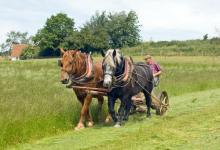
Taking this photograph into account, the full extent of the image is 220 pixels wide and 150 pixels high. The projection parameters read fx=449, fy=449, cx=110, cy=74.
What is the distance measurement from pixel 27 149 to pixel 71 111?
118 inches

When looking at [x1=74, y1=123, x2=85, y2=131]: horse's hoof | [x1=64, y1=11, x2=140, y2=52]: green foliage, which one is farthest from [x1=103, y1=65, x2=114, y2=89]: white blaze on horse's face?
[x1=64, y1=11, x2=140, y2=52]: green foliage

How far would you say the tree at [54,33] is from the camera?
268 feet

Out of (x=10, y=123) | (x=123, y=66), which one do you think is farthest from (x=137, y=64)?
(x=10, y=123)

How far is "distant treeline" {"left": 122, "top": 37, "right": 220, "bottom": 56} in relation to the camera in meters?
63.6

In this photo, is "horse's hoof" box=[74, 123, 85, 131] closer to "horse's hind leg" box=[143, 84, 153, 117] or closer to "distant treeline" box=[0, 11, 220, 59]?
"horse's hind leg" box=[143, 84, 153, 117]

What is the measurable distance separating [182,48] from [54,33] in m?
29.3

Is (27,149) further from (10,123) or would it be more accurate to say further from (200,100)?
(200,100)

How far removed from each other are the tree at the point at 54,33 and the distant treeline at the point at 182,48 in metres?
16.4

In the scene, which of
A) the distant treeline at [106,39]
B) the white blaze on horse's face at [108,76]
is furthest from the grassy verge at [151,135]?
the distant treeline at [106,39]

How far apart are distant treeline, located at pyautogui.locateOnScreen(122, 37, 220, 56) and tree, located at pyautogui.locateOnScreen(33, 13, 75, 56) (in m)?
16.4

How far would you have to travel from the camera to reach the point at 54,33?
86.0 m

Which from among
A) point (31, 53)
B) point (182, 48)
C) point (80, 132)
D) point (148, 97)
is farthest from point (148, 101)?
point (31, 53)

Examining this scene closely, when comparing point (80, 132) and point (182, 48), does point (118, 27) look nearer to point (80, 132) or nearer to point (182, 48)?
point (182, 48)

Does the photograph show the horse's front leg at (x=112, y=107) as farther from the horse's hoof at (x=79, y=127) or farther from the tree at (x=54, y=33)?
the tree at (x=54, y=33)
